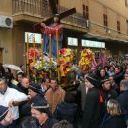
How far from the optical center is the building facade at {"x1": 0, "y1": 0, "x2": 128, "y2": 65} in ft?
69.6

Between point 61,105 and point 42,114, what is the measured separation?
2.70m

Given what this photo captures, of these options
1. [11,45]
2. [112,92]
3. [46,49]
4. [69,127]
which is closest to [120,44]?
[11,45]

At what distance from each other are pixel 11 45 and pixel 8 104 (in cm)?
1469

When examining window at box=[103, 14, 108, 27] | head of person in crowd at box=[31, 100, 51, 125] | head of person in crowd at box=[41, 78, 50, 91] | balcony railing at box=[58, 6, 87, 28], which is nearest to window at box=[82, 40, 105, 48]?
balcony railing at box=[58, 6, 87, 28]

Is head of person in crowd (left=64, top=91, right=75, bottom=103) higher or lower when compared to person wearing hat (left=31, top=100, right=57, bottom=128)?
lower

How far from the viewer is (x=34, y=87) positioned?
26.7ft

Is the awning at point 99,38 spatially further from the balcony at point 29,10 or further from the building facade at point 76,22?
the balcony at point 29,10

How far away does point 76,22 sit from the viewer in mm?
27109

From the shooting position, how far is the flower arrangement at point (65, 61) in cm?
1155

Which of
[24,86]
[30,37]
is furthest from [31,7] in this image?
[24,86]

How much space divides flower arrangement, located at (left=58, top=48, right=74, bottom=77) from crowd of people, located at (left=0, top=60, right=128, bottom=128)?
14.7 inches

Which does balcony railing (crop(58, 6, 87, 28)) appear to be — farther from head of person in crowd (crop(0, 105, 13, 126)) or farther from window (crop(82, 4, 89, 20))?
head of person in crowd (crop(0, 105, 13, 126))

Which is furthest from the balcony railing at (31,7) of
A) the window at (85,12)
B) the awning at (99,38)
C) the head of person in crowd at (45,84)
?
the head of person in crowd at (45,84)

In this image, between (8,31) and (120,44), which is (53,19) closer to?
(8,31)
